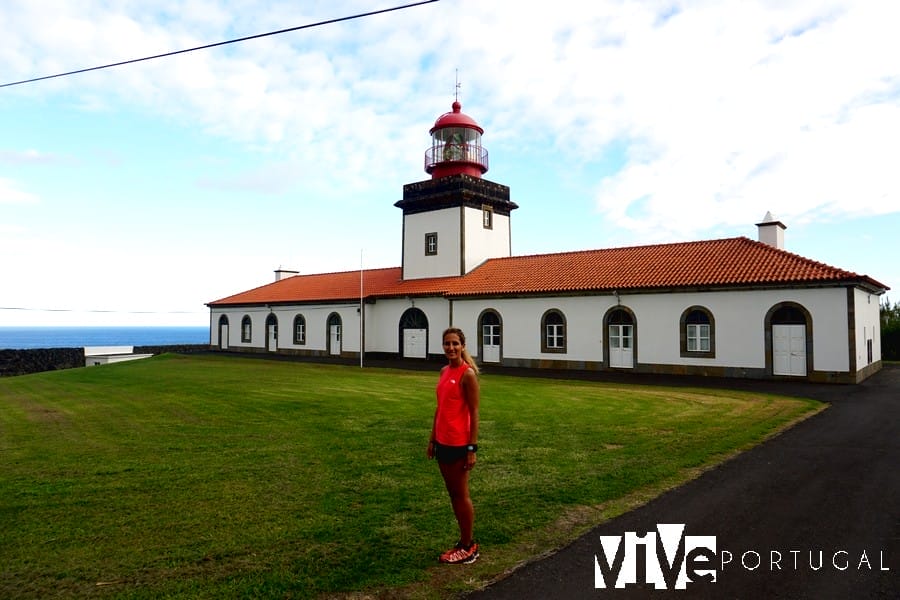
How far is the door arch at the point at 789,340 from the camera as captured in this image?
58.0 ft

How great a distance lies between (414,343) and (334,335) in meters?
5.30

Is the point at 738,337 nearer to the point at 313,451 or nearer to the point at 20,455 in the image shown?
the point at 313,451

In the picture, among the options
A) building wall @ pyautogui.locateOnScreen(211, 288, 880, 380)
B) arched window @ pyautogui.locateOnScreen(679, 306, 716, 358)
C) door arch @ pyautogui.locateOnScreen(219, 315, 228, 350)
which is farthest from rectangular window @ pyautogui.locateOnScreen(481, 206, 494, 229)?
door arch @ pyautogui.locateOnScreen(219, 315, 228, 350)

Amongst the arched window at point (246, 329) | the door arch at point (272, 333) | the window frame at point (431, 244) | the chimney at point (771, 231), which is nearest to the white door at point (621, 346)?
the chimney at point (771, 231)

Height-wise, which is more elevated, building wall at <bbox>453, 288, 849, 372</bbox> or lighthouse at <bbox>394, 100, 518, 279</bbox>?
lighthouse at <bbox>394, 100, 518, 279</bbox>

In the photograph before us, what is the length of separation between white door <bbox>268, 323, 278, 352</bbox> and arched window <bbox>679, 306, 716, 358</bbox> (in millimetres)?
23193

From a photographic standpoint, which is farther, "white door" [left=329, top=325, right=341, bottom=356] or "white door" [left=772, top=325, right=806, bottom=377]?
"white door" [left=329, top=325, right=341, bottom=356]

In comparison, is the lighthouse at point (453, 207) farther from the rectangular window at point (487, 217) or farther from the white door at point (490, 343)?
the white door at point (490, 343)

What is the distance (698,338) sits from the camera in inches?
776

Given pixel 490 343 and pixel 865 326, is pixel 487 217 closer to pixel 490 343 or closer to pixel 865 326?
pixel 490 343

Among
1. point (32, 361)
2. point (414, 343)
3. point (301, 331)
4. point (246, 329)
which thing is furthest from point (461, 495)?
point (32, 361)

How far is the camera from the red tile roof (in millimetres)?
18516

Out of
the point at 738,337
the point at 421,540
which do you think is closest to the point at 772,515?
the point at 421,540

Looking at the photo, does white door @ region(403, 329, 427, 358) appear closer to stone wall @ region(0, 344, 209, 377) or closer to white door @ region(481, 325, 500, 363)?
white door @ region(481, 325, 500, 363)
